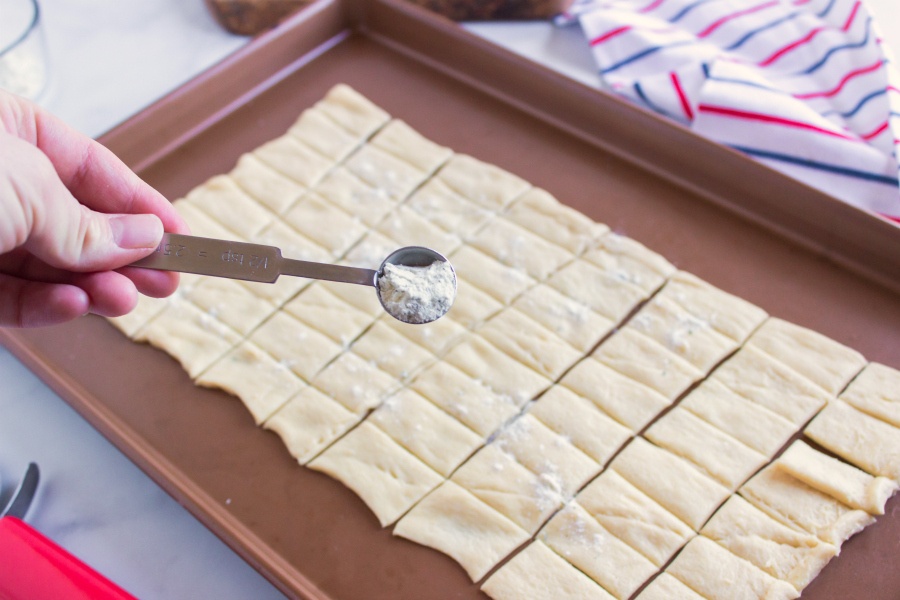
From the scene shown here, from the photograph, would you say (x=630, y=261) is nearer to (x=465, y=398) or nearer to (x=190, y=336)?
(x=465, y=398)

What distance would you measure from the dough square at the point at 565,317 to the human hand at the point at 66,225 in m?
0.83

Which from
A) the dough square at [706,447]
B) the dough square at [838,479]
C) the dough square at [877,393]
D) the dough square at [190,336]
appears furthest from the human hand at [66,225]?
the dough square at [877,393]

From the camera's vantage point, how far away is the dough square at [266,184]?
2.15 m

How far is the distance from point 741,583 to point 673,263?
0.82m

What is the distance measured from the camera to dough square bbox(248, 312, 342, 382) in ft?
6.07

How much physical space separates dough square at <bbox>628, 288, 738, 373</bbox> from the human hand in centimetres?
108

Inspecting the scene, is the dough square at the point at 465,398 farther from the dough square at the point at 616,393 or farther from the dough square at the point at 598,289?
the dough square at the point at 598,289

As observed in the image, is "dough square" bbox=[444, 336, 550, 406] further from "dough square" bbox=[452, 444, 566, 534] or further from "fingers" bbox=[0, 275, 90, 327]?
"fingers" bbox=[0, 275, 90, 327]

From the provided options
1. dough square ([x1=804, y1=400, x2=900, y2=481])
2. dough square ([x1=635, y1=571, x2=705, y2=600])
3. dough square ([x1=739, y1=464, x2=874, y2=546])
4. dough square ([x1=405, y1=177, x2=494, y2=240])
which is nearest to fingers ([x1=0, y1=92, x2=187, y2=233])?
dough square ([x1=405, y1=177, x2=494, y2=240])

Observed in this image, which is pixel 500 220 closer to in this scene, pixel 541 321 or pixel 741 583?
pixel 541 321

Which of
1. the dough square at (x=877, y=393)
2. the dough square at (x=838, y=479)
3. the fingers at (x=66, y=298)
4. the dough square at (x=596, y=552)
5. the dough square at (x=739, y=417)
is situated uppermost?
the fingers at (x=66, y=298)

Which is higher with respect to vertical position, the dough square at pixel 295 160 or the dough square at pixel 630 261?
the dough square at pixel 295 160

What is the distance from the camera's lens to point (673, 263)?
202 cm

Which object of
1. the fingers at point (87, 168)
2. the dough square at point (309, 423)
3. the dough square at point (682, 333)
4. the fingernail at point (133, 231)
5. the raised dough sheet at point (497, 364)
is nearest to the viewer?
the fingernail at point (133, 231)
